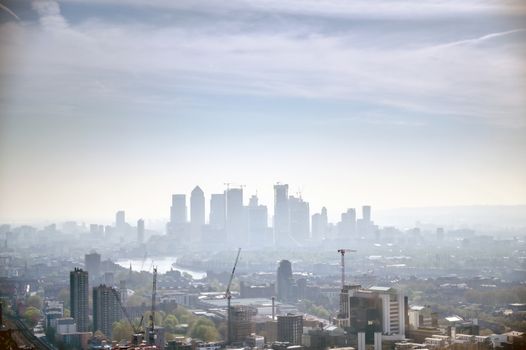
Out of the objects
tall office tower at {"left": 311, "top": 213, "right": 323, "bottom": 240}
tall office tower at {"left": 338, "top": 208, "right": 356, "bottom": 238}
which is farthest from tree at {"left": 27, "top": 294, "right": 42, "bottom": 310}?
tall office tower at {"left": 311, "top": 213, "right": 323, "bottom": 240}

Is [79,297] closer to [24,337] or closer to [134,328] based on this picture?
[134,328]

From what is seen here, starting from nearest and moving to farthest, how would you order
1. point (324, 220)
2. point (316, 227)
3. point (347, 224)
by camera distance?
point (324, 220) → point (347, 224) → point (316, 227)

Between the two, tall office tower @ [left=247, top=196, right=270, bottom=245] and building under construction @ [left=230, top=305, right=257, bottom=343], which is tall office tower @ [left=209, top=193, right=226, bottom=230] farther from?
building under construction @ [left=230, top=305, right=257, bottom=343]

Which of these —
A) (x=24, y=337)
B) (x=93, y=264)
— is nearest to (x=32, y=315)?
(x=24, y=337)

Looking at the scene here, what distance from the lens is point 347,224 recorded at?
12.2 m

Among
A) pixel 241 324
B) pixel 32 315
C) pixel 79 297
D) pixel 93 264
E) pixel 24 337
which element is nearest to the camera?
pixel 24 337

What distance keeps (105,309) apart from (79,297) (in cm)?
53

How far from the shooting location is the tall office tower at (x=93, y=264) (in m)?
10.9

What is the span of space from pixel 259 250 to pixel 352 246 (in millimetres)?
1824

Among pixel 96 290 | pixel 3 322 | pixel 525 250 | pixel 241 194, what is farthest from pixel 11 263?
pixel 525 250

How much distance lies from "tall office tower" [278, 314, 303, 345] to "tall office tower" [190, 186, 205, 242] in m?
3.26

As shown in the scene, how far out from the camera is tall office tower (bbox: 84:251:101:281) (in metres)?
10.9

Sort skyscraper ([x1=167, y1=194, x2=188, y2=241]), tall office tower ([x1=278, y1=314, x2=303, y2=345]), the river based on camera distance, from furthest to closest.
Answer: the river
skyscraper ([x1=167, y1=194, x2=188, y2=241])
tall office tower ([x1=278, y1=314, x2=303, y2=345])

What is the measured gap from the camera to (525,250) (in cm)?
806
